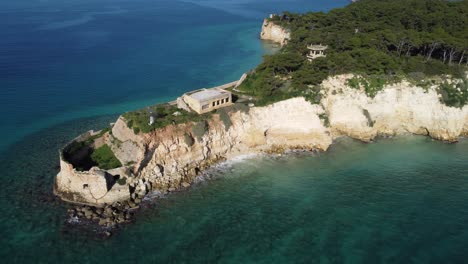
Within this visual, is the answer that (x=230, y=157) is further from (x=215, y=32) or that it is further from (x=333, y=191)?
(x=215, y=32)

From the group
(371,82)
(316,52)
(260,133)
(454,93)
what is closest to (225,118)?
(260,133)

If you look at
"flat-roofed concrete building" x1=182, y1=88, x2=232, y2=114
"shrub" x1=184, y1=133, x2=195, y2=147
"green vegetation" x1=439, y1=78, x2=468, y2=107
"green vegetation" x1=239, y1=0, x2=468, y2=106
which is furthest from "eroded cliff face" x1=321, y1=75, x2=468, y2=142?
"shrub" x1=184, y1=133, x2=195, y2=147

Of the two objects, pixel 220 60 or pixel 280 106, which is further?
A: pixel 220 60

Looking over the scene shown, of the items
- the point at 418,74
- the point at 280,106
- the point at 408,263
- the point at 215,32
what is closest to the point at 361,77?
the point at 418,74

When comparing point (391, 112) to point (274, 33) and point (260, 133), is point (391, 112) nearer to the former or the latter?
point (260, 133)

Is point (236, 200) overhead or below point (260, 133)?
below
